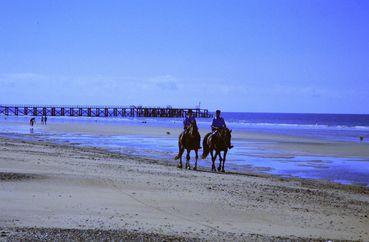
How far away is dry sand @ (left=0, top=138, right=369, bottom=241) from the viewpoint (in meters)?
8.53

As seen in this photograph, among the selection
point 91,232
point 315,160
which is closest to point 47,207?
point 91,232

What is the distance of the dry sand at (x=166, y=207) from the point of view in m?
8.53

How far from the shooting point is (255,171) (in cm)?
2033

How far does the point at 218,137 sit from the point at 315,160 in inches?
311

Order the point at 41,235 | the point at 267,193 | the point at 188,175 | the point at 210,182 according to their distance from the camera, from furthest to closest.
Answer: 1. the point at 188,175
2. the point at 210,182
3. the point at 267,193
4. the point at 41,235

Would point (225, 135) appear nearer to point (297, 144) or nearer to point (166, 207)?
point (166, 207)

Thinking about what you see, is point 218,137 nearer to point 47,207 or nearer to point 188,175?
point 188,175

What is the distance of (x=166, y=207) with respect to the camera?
10.6 m

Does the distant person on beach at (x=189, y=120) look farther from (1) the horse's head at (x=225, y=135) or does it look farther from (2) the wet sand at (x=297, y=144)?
(2) the wet sand at (x=297, y=144)

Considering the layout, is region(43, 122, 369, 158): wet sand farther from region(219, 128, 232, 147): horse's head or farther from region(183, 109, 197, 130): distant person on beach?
region(183, 109, 197, 130): distant person on beach

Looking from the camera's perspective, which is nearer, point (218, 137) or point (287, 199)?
point (287, 199)

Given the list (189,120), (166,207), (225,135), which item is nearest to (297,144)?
(225,135)

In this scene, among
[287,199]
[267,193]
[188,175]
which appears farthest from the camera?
[188,175]

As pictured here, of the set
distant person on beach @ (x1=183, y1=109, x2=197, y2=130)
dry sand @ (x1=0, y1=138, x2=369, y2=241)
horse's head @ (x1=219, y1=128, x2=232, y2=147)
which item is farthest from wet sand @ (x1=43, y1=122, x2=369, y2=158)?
dry sand @ (x1=0, y1=138, x2=369, y2=241)
